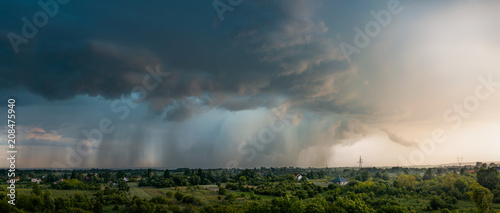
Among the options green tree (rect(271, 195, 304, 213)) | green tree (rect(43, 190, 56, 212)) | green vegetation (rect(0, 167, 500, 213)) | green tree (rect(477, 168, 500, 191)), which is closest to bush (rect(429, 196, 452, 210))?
green vegetation (rect(0, 167, 500, 213))

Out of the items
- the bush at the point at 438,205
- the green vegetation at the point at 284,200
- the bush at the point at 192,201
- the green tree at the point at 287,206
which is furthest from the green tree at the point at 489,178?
the bush at the point at 192,201

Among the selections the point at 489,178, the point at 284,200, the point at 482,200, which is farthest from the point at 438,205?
the point at 284,200

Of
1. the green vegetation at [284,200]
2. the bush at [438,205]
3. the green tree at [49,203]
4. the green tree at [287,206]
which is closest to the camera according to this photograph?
the green tree at [287,206]

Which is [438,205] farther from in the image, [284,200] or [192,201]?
[192,201]

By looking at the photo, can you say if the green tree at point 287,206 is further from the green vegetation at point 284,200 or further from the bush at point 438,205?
the bush at point 438,205

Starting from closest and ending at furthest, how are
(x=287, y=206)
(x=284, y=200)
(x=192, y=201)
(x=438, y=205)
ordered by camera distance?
(x=287, y=206) → (x=284, y=200) → (x=438, y=205) → (x=192, y=201)

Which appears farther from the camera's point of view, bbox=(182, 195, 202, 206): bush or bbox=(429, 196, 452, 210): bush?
bbox=(182, 195, 202, 206): bush

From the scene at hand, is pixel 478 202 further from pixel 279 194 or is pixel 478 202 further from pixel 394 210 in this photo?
pixel 279 194

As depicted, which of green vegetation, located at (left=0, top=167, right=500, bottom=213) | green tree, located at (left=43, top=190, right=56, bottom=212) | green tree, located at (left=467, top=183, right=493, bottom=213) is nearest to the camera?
green vegetation, located at (left=0, top=167, right=500, bottom=213)

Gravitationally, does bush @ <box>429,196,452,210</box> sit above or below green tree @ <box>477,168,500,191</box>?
below

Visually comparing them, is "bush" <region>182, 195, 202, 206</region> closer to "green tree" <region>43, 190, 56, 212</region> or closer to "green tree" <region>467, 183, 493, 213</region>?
"green tree" <region>43, 190, 56, 212</region>

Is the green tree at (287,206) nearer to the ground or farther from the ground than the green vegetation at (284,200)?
farther from the ground

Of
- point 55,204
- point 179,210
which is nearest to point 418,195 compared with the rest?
point 179,210
